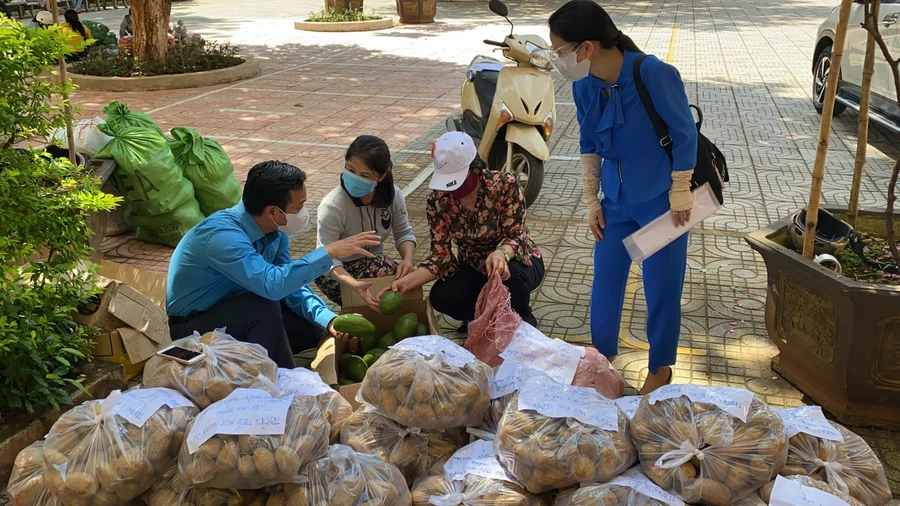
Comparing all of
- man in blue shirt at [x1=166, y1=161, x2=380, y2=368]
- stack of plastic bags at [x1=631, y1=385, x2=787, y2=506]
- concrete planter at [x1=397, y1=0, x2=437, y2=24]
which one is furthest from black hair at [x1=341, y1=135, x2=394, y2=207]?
concrete planter at [x1=397, y1=0, x2=437, y2=24]

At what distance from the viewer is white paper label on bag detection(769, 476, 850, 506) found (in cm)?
189

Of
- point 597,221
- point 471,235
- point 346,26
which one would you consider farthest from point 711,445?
point 346,26

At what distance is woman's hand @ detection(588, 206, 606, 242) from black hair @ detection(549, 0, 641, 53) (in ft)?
2.73

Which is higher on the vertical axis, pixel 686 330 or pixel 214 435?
pixel 214 435

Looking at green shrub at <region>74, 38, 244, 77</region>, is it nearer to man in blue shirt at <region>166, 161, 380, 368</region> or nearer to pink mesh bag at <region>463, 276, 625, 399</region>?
man in blue shirt at <region>166, 161, 380, 368</region>

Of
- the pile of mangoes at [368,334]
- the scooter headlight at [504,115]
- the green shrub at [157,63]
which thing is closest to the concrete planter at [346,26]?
the green shrub at [157,63]

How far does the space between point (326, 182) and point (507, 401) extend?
4.73m

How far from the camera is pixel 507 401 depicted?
2414 mm

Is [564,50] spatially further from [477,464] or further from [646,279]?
[477,464]

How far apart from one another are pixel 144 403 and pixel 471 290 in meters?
2.01

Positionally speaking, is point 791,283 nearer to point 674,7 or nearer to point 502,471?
point 502,471

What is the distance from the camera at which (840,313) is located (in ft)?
9.89

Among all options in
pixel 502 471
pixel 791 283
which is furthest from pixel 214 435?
pixel 791 283

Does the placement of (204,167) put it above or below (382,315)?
above
